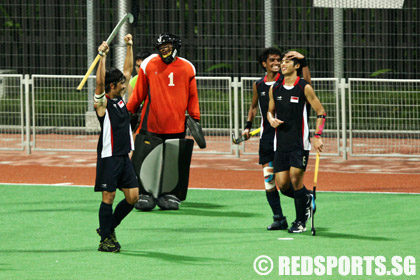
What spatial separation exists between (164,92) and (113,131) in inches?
110

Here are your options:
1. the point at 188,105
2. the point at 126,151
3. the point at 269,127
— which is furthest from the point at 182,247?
the point at 188,105

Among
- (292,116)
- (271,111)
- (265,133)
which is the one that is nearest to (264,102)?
(265,133)

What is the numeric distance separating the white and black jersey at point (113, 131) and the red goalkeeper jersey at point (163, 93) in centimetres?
263

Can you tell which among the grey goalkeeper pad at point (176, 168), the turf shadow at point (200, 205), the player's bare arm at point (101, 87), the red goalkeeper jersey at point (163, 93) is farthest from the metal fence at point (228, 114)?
the player's bare arm at point (101, 87)

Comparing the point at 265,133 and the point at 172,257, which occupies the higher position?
the point at 265,133

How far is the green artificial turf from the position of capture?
31.4 feet

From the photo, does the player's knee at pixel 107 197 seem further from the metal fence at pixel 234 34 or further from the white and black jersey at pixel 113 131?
the metal fence at pixel 234 34

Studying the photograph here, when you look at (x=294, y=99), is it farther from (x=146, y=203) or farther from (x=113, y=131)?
(x=146, y=203)

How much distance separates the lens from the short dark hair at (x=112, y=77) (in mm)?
10422

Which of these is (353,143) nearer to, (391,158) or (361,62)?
(391,158)

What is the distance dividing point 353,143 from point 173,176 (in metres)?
5.82

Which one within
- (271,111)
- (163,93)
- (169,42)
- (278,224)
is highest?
(169,42)

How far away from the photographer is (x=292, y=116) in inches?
449

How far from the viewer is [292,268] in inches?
375
